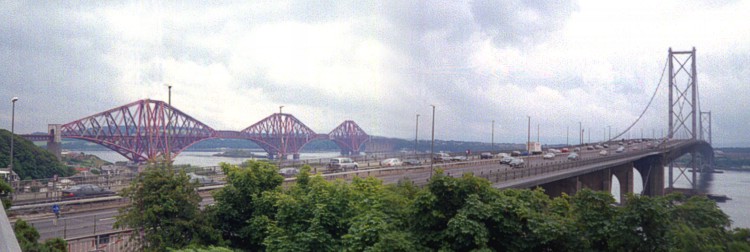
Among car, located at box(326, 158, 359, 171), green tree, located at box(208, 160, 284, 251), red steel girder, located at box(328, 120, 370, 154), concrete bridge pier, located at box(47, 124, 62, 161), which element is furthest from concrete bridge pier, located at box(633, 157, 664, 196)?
concrete bridge pier, located at box(47, 124, 62, 161)

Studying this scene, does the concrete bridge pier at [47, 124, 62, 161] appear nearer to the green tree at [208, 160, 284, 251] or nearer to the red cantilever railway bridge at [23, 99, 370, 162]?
the red cantilever railway bridge at [23, 99, 370, 162]

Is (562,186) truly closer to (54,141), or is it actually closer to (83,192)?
(83,192)

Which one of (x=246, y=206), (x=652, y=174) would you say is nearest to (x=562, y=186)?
(x=246, y=206)

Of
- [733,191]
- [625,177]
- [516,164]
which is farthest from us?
[733,191]

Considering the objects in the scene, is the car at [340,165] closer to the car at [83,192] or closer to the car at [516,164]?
the car at [516,164]

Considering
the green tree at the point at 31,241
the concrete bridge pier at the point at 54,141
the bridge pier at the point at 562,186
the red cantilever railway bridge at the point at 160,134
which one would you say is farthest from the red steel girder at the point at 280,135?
the green tree at the point at 31,241

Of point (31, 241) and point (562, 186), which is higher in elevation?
point (31, 241)
